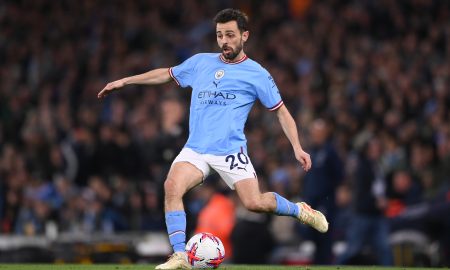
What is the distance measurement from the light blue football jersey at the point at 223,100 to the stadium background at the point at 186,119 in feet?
13.9

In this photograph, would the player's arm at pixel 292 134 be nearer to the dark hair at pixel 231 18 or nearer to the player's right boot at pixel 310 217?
the player's right boot at pixel 310 217

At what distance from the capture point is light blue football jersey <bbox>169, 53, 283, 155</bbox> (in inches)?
461

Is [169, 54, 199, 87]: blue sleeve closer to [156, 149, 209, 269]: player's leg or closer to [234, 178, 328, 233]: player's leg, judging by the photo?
[156, 149, 209, 269]: player's leg

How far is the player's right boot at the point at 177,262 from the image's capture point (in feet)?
36.9

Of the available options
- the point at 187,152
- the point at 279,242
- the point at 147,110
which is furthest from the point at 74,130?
the point at 187,152

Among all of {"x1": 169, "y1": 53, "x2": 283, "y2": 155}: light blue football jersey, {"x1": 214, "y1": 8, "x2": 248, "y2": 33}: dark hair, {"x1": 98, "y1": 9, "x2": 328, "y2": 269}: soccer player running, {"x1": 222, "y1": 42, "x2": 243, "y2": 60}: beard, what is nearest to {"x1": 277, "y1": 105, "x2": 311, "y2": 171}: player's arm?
{"x1": 98, "y1": 9, "x2": 328, "y2": 269}: soccer player running

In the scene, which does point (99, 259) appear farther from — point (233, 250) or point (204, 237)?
point (204, 237)

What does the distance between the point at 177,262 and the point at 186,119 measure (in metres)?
5.46

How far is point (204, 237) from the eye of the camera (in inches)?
459

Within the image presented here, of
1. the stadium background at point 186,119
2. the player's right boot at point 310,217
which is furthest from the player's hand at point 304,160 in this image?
the stadium background at point 186,119

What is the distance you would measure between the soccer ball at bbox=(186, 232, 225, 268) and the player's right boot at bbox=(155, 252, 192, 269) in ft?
0.47

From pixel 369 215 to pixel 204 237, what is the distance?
21.5 feet

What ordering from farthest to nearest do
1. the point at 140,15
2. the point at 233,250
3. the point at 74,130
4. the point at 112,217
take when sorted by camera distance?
1. the point at 140,15
2. the point at 74,130
3. the point at 112,217
4. the point at 233,250

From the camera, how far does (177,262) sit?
37.0 ft
